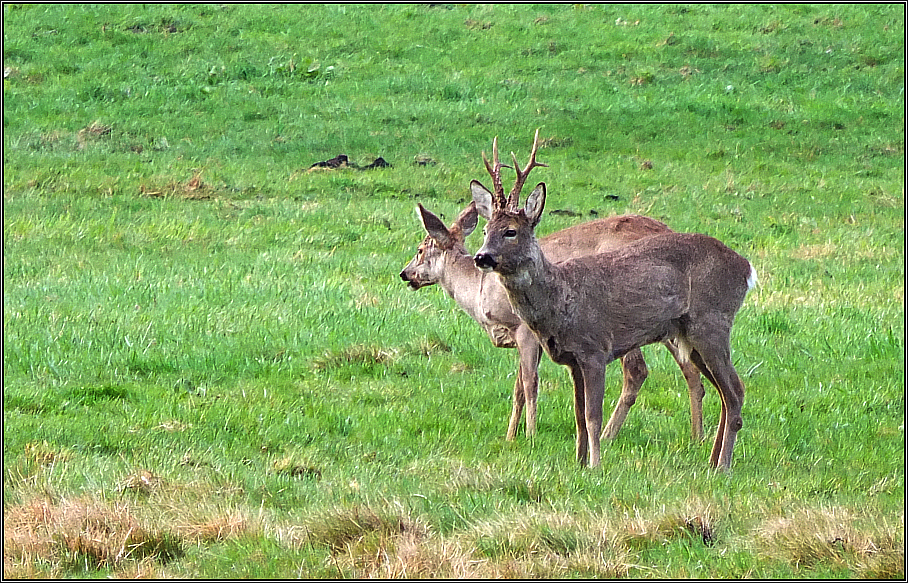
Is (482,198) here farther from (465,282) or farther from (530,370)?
(465,282)

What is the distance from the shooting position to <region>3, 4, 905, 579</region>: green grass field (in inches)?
175

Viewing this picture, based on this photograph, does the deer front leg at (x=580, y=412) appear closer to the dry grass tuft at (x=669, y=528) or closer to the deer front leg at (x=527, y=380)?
the deer front leg at (x=527, y=380)

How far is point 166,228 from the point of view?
13.7 metres

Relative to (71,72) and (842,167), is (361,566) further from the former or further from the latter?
(71,72)

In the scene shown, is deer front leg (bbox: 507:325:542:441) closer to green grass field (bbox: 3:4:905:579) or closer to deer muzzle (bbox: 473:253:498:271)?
green grass field (bbox: 3:4:905:579)

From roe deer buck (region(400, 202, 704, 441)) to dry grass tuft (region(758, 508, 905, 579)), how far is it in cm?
233

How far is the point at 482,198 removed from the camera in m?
6.00

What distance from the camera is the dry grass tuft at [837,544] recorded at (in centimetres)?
404

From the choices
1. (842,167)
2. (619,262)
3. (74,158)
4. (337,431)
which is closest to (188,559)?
(337,431)

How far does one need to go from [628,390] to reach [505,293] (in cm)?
102

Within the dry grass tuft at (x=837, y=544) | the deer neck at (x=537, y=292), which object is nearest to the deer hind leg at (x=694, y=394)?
the deer neck at (x=537, y=292)

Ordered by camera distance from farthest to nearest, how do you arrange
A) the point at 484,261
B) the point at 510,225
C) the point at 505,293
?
1. the point at 505,293
2. the point at 510,225
3. the point at 484,261

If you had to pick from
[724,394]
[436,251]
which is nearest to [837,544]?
[724,394]

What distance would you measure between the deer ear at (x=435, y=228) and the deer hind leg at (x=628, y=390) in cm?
138
